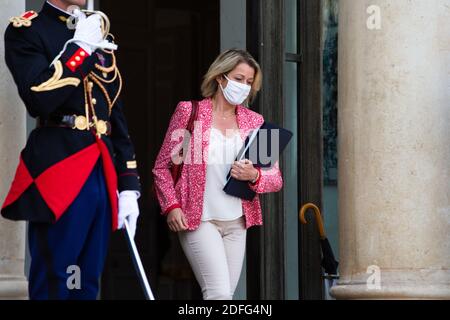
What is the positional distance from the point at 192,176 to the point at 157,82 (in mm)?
5003

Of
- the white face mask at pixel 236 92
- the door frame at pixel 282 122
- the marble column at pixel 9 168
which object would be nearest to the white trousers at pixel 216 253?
the white face mask at pixel 236 92

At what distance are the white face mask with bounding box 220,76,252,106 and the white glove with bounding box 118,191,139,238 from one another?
1.38 metres

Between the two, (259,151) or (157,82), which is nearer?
(259,151)

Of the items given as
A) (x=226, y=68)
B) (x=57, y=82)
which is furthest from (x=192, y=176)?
(x=57, y=82)

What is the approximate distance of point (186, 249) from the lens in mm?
7375

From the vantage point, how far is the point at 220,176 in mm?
7395

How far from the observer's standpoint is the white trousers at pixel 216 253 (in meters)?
7.24

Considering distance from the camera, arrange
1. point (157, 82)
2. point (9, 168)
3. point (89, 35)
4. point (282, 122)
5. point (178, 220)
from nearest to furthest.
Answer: point (89, 35), point (9, 168), point (178, 220), point (282, 122), point (157, 82)

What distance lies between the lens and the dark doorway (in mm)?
11945

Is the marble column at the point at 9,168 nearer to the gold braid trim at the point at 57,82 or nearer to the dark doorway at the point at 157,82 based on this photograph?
the gold braid trim at the point at 57,82

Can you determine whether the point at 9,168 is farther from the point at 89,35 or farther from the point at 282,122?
the point at 282,122

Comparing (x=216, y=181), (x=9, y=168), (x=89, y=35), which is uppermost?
(x=89, y=35)
